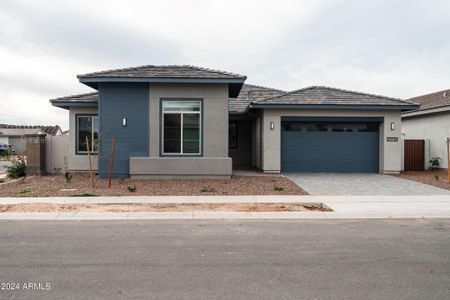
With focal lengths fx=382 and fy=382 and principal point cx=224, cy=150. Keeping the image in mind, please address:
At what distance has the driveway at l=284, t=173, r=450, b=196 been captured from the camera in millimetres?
12758

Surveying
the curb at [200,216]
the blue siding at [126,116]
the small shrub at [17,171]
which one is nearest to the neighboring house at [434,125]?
the curb at [200,216]

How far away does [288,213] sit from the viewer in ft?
32.0

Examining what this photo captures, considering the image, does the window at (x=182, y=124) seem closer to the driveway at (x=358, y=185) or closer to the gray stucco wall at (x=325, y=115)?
the gray stucco wall at (x=325, y=115)

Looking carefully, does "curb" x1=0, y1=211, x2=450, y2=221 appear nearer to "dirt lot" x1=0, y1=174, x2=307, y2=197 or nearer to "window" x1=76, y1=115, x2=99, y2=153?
"dirt lot" x1=0, y1=174, x2=307, y2=197

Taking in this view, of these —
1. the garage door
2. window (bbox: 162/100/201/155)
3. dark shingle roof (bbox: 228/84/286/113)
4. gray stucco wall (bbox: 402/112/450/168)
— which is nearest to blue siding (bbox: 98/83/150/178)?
window (bbox: 162/100/201/155)

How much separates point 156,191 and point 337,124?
10.3 m

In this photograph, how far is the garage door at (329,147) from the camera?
1877 centimetres

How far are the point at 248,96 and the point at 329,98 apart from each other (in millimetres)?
5892

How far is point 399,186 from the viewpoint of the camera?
559 inches

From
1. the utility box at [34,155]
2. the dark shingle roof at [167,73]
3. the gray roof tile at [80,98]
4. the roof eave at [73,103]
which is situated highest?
the dark shingle roof at [167,73]

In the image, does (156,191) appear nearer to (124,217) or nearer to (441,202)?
(124,217)

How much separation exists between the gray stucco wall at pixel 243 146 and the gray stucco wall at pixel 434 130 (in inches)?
401

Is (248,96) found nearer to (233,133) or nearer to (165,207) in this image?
(233,133)

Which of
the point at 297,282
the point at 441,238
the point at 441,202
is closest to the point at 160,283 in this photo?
the point at 297,282
